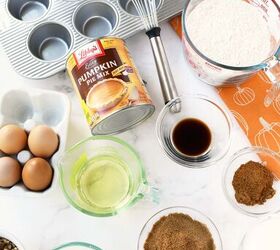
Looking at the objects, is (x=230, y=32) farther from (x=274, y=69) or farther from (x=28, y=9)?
(x=28, y=9)

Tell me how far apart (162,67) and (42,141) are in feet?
0.94

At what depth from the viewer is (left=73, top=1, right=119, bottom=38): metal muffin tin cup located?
1.08 m

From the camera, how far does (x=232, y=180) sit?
1.00 metres

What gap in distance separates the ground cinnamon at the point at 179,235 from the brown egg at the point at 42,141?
255 millimetres

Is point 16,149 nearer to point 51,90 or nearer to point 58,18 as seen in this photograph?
point 51,90

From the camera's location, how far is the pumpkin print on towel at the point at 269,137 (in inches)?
40.2

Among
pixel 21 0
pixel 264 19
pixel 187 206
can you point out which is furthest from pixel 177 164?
pixel 21 0

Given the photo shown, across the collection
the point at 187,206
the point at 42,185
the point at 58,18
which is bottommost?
the point at 187,206

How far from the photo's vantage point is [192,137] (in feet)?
3.38

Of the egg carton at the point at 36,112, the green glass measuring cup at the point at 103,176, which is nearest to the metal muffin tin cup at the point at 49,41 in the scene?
the egg carton at the point at 36,112

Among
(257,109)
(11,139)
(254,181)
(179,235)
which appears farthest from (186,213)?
(11,139)

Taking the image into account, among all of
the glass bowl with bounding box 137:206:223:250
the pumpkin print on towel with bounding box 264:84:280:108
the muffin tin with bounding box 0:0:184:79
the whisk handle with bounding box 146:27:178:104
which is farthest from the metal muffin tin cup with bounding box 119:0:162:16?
the glass bowl with bounding box 137:206:223:250

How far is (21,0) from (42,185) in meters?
0.44

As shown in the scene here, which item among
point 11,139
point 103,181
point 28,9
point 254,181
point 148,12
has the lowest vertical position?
point 254,181
